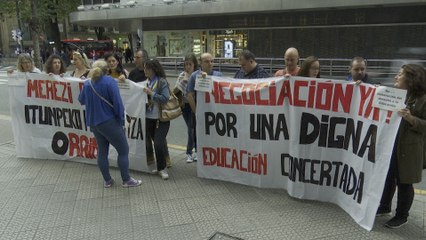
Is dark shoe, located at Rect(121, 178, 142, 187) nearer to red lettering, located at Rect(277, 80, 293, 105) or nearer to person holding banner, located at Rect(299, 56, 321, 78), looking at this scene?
red lettering, located at Rect(277, 80, 293, 105)

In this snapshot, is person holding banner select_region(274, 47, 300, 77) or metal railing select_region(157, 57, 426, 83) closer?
person holding banner select_region(274, 47, 300, 77)

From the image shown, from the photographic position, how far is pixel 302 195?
443 centimetres

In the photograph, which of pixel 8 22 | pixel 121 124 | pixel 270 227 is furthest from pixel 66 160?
pixel 8 22

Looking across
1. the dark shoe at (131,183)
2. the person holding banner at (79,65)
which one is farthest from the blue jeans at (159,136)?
the person holding banner at (79,65)

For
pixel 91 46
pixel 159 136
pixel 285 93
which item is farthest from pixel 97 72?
pixel 91 46

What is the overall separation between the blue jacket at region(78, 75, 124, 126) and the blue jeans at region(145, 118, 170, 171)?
77 cm

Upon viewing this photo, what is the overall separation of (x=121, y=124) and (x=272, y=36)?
18253 mm

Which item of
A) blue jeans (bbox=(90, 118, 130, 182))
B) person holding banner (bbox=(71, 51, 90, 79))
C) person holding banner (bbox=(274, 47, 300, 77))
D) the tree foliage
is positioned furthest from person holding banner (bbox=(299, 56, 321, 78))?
the tree foliage

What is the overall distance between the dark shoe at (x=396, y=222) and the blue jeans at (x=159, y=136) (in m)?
2.84

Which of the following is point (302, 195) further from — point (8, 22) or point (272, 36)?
point (8, 22)

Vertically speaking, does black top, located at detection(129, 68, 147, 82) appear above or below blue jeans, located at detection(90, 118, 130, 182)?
above

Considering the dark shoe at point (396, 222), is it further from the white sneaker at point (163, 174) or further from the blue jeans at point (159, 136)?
the blue jeans at point (159, 136)

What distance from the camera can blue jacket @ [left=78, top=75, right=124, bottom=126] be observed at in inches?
180

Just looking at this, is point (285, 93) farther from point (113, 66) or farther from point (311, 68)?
point (113, 66)
